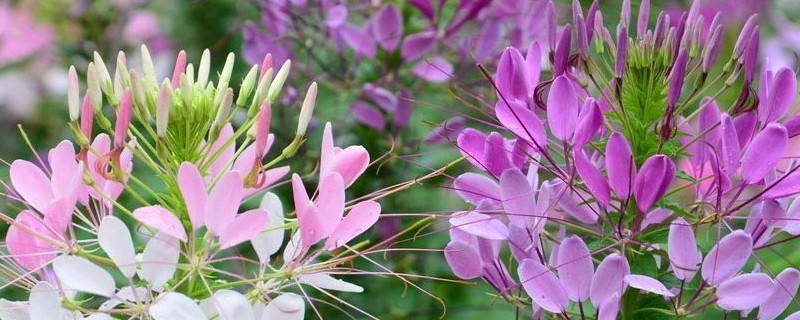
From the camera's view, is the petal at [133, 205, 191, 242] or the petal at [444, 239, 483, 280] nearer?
the petal at [133, 205, 191, 242]

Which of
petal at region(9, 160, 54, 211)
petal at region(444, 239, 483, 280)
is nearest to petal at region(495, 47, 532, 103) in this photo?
petal at region(444, 239, 483, 280)

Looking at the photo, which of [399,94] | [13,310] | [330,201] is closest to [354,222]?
[330,201]

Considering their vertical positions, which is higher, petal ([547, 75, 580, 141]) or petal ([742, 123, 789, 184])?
petal ([547, 75, 580, 141])

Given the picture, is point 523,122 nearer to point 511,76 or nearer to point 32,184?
point 511,76

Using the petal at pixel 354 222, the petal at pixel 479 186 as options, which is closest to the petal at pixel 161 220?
the petal at pixel 354 222

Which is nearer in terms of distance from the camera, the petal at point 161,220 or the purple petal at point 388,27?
the petal at point 161,220

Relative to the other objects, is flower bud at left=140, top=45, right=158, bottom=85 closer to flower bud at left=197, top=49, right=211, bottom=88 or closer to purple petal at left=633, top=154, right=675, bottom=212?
flower bud at left=197, top=49, right=211, bottom=88

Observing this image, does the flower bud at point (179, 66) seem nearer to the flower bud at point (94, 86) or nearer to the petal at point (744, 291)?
the flower bud at point (94, 86)
